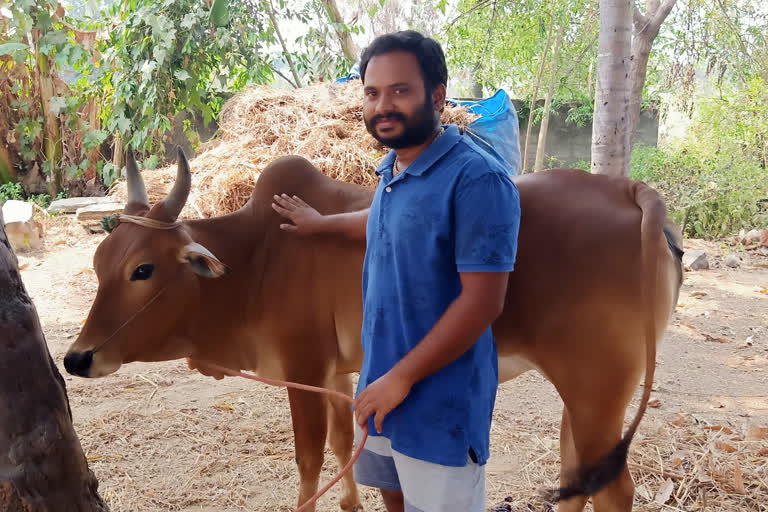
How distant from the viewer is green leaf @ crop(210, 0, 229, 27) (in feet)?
22.6

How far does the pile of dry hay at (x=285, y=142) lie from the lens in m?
5.03

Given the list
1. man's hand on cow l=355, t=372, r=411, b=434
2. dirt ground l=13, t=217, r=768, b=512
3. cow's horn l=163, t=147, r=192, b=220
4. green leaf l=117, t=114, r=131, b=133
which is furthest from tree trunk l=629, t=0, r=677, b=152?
green leaf l=117, t=114, r=131, b=133

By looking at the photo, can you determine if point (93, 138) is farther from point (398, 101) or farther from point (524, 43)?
point (398, 101)

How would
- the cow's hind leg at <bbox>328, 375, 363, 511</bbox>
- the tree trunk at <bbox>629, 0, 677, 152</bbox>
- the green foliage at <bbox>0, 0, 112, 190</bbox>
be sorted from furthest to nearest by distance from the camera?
1. the green foliage at <bbox>0, 0, 112, 190</bbox>
2. the tree trunk at <bbox>629, 0, 677, 152</bbox>
3. the cow's hind leg at <bbox>328, 375, 363, 511</bbox>

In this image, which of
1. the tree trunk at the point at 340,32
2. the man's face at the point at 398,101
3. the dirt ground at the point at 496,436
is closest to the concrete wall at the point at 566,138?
the tree trunk at the point at 340,32

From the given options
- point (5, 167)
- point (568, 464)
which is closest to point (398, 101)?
point (568, 464)

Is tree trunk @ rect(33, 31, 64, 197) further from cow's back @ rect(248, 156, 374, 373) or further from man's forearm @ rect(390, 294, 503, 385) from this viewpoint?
man's forearm @ rect(390, 294, 503, 385)

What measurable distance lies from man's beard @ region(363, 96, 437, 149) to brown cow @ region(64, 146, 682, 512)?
0.76 meters

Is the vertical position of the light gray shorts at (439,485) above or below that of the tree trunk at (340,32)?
below

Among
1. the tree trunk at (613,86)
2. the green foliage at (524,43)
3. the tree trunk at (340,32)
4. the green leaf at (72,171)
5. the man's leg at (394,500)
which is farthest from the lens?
the green leaf at (72,171)

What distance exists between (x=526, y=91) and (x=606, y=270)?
1166 centimetres

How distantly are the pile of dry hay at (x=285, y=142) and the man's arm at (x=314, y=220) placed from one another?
2.40 meters

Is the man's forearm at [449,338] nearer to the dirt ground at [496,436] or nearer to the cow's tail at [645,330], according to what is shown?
the cow's tail at [645,330]

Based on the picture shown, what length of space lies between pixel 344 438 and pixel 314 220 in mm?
1126
